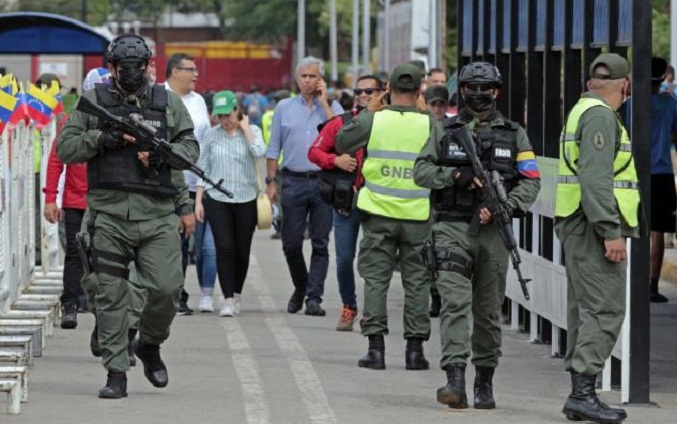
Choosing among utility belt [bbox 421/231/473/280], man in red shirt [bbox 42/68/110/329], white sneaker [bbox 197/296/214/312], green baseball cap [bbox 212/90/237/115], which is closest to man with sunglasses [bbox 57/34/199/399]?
utility belt [bbox 421/231/473/280]

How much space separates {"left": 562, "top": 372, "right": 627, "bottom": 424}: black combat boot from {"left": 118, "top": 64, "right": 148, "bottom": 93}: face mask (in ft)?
9.21

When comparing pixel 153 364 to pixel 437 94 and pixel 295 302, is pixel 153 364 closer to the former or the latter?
pixel 295 302

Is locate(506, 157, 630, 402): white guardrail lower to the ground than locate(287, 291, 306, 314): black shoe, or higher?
higher

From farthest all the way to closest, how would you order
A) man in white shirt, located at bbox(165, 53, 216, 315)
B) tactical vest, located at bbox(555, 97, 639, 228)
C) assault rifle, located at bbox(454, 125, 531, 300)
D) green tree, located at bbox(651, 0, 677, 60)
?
1. green tree, located at bbox(651, 0, 677, 60)
2. man in white shirt, located at bbox(165, 53, 216, 315)
3. assault rifle, located at bbox(454, 125, 531, 300)
4. tactical vest, located at bbox(555, 97, 639, 228)

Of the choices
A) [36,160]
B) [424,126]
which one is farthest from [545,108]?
[36,160]

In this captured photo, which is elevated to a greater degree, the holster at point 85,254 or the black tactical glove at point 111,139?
the black tactical glove at point 111,139

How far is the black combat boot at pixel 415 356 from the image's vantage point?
1245cm

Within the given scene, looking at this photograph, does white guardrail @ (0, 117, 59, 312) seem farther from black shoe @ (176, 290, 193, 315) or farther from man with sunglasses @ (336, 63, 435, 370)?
man with sunglasses @ (336, 63, 435, 370)

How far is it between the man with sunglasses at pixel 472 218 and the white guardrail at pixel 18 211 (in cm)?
357

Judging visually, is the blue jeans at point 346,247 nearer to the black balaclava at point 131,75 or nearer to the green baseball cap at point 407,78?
the green baseball cap at point 407,78

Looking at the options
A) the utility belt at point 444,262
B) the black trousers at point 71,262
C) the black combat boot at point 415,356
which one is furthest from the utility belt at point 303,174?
the utility belt at point 444,262

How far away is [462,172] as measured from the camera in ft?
34.6

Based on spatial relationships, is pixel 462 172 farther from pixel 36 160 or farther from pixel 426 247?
pixel 36 160

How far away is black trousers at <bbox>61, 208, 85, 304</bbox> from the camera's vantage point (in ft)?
47.2
